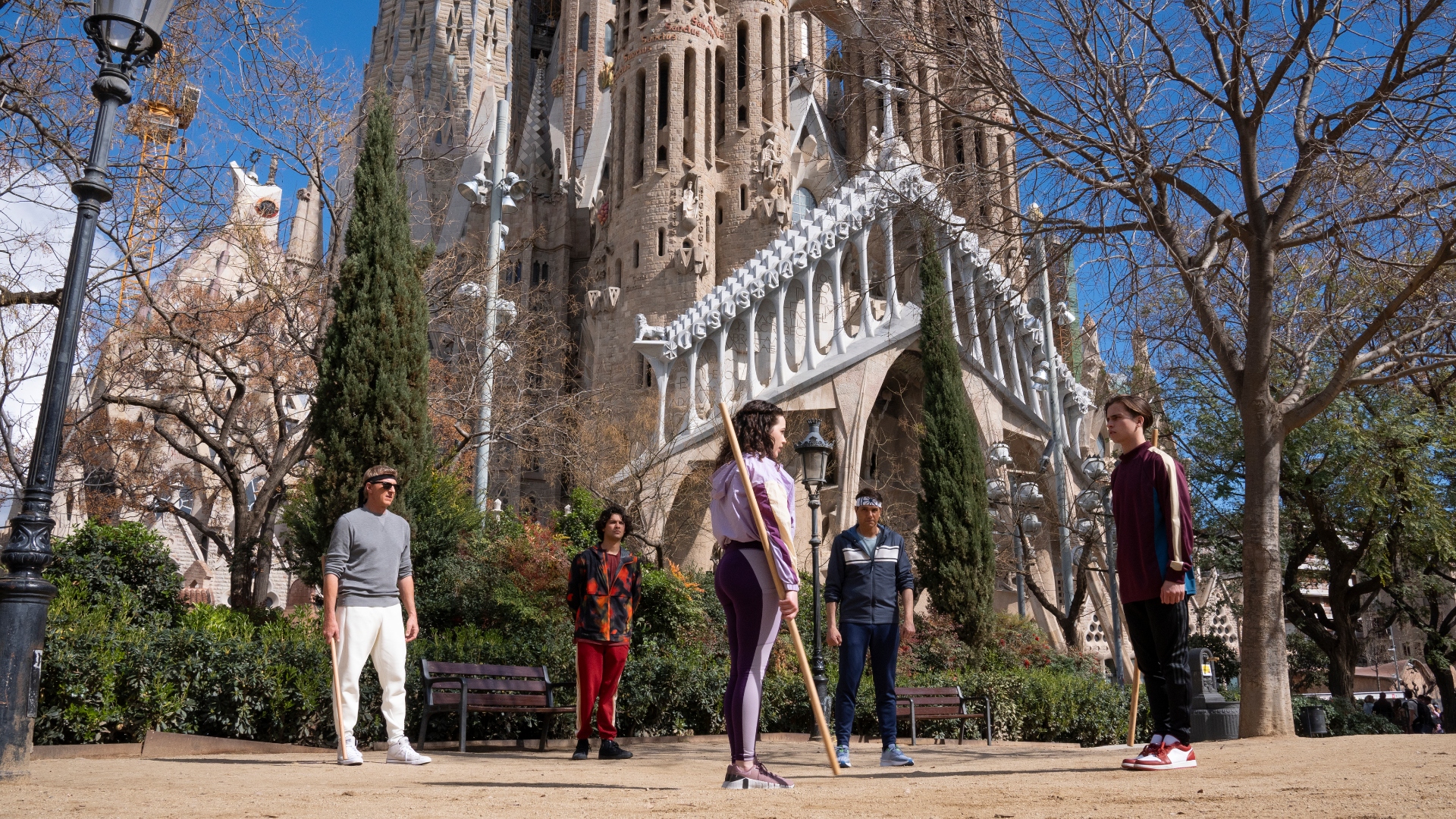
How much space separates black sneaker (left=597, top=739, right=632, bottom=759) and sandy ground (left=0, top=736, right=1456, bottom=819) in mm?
645

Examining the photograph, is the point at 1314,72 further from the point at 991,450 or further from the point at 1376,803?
the point at 991,450

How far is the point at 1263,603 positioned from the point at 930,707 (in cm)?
357

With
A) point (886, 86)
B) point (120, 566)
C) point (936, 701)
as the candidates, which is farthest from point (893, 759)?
point (120, 566)

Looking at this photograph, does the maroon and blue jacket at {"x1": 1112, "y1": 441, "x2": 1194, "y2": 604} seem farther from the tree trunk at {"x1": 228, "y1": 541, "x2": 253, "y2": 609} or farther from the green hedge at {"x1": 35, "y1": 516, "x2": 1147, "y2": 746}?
the tree trunk at {"x1": 228, "y1": 541, "x2": 253, "y2": 609}

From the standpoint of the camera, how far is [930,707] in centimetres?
1017

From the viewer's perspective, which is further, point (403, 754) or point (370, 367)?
point (370, 367)

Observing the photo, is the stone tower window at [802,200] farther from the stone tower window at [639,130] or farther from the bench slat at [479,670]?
the bench slat at [479,670]

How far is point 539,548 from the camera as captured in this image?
37.2 ft

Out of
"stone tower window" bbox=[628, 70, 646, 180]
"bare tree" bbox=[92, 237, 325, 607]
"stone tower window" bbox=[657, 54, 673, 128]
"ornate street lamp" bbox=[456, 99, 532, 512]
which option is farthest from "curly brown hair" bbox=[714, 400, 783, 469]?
"stone tower window" bbox=[657, 54, 673, 128]

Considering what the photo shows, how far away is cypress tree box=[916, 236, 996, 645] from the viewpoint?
18.1 m

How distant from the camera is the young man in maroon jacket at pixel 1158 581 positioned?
14.8 feet

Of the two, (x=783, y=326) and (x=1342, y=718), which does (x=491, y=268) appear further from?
(x=1342, y=718)

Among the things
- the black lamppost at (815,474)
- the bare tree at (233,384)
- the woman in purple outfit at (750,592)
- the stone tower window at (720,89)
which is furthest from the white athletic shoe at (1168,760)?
the stone tower window at (720,89)

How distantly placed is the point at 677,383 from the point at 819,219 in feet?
17.7
